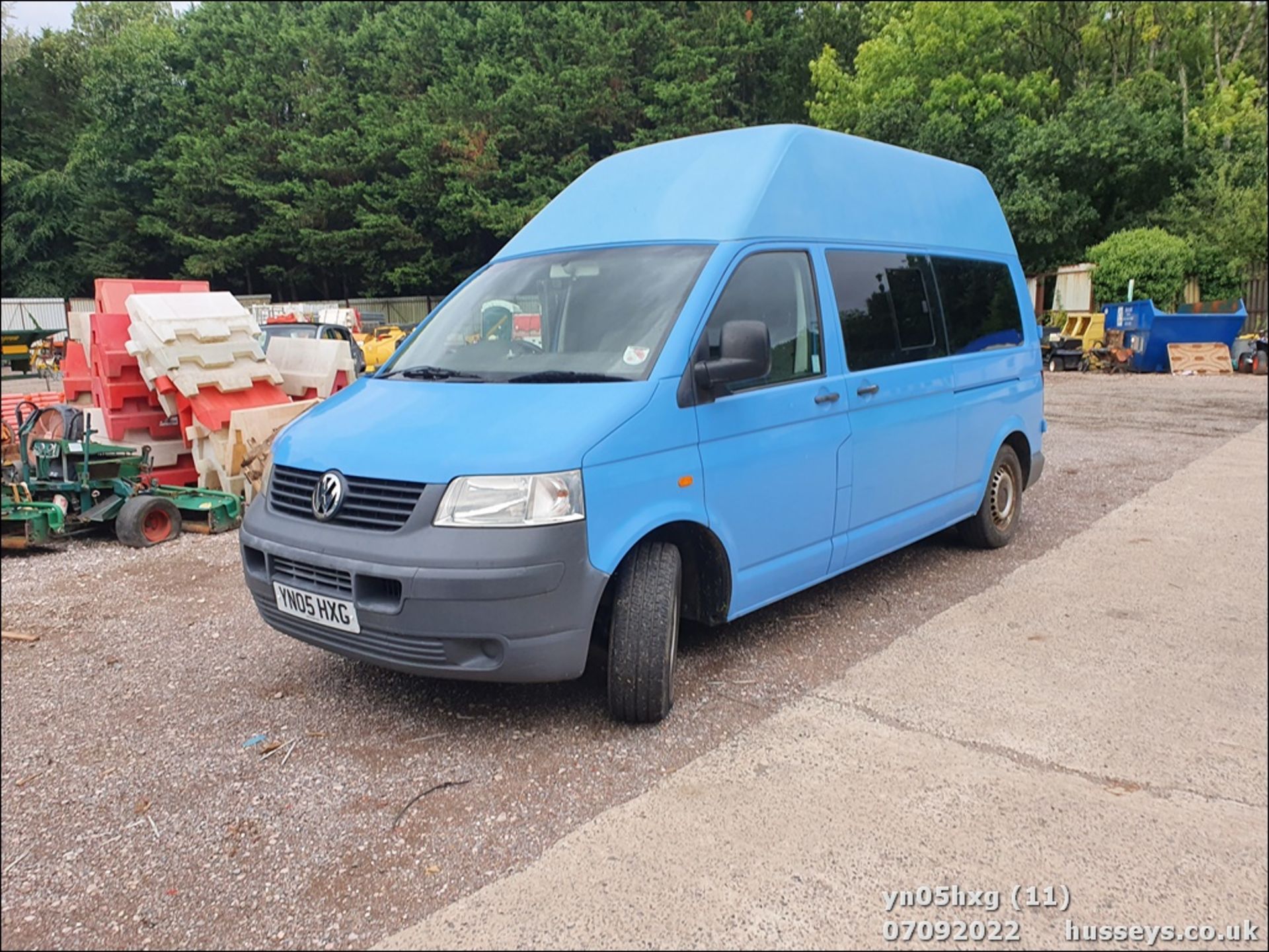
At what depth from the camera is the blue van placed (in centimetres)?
333

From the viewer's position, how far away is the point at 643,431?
3553 mm

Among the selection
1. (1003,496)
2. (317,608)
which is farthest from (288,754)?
(1003,496)

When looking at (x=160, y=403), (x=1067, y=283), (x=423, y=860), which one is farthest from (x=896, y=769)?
(x=1067, y=283)

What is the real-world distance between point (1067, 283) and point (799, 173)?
2389 cm

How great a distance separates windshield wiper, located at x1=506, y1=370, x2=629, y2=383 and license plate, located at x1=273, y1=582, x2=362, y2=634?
1160 millimetres

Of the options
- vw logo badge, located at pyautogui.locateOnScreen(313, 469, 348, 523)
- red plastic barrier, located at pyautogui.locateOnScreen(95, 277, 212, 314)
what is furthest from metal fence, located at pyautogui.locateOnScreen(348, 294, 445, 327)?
vw logo badge, located at pyautogui.locateOnScreen(313, 469, 348, 523)

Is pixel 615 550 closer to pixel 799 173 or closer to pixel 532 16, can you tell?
pixel 799 173

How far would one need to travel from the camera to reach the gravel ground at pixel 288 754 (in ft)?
8.77

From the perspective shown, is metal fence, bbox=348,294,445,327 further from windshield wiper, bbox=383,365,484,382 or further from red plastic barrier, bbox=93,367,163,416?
windshield wiper, bbox=383,365,484,382

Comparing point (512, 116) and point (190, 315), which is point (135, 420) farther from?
point (512, 116)

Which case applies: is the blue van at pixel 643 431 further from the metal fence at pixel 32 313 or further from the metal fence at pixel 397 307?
the metal fence at pixel 32 313

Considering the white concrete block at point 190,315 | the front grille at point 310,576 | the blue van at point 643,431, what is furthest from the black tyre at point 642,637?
the white concrete block at point 190,315

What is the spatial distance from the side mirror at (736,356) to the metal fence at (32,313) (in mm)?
34641

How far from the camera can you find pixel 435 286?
114 feet
